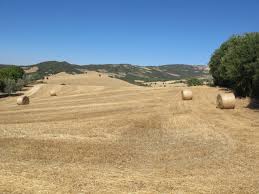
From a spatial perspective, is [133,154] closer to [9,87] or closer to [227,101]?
[227,101]

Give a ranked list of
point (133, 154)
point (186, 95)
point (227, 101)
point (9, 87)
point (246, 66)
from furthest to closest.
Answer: point (9, 87), point (186, 95), point (246, 66), point (227, 101), point (133, 154)

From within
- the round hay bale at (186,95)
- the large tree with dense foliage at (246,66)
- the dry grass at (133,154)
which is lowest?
the dry grass at (133,154)

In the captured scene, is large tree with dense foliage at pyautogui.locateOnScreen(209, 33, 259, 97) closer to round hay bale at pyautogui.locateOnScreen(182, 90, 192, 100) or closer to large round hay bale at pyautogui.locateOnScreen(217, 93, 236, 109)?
large round hay bale at pyautogui.locateOnScreen(217, 93, 236, 109)

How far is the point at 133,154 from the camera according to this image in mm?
19391

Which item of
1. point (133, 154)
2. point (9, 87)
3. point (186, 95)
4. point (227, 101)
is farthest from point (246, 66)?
point (9, 87)

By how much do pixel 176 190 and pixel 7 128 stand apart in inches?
675

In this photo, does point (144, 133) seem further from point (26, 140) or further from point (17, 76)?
point (17, 76)

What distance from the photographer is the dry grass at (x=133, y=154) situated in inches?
563

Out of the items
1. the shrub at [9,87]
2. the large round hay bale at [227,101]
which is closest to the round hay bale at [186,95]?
the large round hay bale at [227,101]

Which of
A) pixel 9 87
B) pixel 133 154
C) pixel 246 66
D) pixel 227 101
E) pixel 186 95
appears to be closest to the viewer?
pixel 133 154

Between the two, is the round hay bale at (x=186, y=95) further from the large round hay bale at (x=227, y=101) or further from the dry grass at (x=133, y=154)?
the dry grass at (x=133, y=154)

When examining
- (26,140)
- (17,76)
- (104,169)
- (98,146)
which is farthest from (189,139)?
(17,76)

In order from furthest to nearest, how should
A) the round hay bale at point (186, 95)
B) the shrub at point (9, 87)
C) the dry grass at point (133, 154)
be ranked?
the shrub at point (9, 87) → the round hay bale at point (186, 95) → the dry grass at point (133, 154)

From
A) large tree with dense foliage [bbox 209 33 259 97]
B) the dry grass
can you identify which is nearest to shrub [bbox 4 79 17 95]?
large tree with dense foliage [bbox 209 33 259 97]
